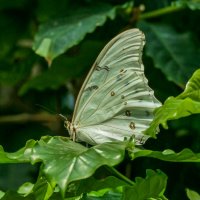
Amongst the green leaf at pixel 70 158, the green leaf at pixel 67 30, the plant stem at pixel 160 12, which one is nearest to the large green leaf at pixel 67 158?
the green leaf at pixel 70 158

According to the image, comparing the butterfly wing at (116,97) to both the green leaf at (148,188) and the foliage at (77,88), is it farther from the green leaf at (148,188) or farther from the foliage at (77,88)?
the green leaf at (148,188)

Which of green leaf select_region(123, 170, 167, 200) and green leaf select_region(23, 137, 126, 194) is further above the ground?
green leaf select_region(23, 137, 126, 194)

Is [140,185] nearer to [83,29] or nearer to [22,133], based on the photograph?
[83,29]

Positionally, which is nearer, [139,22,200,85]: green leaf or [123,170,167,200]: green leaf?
[123,170,167,200]: green leaf

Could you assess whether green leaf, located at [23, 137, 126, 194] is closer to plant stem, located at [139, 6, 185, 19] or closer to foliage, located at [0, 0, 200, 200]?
foliage, located at [0, 0, 200, 200]

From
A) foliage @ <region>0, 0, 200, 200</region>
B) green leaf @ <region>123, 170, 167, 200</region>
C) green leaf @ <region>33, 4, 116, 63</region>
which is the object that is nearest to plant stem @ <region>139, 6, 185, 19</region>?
foliage @ <region>0, 0, 200, 200</region>

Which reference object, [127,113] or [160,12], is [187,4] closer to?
[160,12]

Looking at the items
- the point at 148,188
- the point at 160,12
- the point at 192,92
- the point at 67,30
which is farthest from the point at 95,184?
the point at 160,12
